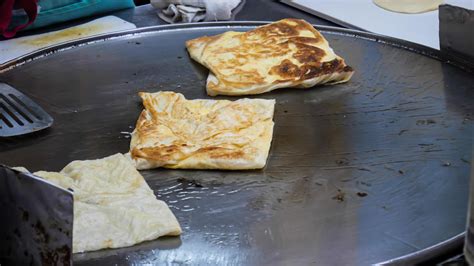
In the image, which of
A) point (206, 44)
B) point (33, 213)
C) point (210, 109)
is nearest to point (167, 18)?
point (206, 44)

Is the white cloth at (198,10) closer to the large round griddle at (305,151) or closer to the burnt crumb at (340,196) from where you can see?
the large round griddle at (305,151)

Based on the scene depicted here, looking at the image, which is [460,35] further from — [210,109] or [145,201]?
[145,201]

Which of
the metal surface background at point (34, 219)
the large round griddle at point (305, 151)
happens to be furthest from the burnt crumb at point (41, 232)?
the large round griddle at point (305, 151)

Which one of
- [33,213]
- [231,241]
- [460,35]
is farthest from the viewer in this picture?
[460,35]

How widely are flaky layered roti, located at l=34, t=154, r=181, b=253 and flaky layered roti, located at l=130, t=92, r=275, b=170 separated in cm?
8

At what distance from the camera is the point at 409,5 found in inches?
113

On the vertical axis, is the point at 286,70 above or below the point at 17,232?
below

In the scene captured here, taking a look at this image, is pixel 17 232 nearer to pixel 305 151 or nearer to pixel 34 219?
pixel 34 219

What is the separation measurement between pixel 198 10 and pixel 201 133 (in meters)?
1.31

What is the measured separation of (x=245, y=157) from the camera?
137 centimetres

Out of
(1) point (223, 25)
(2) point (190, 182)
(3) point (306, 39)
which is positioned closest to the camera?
(2) point (190, 182)

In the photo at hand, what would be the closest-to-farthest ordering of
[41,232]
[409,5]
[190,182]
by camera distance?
[41,232] < [190,182] < [409,5]

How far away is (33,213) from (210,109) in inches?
29.9

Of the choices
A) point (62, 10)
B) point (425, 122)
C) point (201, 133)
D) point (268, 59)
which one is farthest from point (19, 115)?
point (62, 10)
